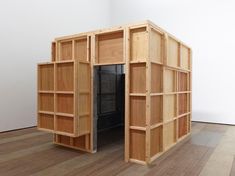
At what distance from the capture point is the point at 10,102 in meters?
5.36

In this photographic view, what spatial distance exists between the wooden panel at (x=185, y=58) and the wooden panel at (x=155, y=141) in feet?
6.14

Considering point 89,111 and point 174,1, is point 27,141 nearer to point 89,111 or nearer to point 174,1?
point 89,111

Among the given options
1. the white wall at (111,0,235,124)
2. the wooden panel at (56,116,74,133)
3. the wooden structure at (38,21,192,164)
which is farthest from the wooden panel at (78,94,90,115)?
the white wall at (111,0,235,124)

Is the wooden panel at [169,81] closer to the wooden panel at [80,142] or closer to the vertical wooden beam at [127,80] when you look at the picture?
the vertical wooden beam at [127,80]

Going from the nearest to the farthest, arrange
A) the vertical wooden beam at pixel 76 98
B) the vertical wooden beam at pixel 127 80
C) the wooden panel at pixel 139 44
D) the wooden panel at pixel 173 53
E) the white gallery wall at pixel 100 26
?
the wooden panel at pixel 139 44 → the vertical wooden beam at pixel 127 80 → the vertical wooden beam at pixel 76 98 → the wooden panel at pixel 173 53 → the white gallery wall at pixel 100 26

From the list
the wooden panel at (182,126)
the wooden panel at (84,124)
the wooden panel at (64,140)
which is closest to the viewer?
the wooden panel at (84,124)

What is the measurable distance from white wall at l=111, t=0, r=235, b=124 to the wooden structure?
2.71 metres

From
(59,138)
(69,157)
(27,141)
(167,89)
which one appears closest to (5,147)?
(27,141)

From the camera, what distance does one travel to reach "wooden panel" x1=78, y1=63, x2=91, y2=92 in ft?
11.8

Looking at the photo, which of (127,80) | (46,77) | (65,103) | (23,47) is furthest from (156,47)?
(23,47)

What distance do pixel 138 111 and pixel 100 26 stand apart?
5878mm

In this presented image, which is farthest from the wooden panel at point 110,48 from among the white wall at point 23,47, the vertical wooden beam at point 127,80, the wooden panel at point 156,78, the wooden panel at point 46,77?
the white wall at point 23,47

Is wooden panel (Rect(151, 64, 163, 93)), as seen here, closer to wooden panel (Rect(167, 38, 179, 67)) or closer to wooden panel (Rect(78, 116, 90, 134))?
wooden panel (Rect(167, 38, 179, 67))

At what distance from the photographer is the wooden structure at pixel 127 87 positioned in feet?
10.8
